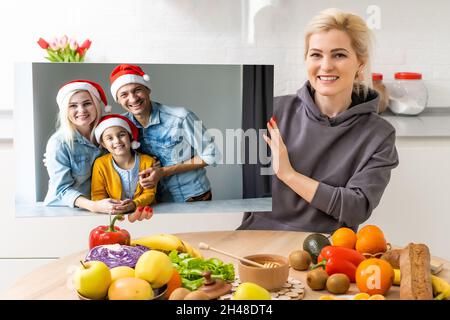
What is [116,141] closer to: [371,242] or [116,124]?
[116,124]

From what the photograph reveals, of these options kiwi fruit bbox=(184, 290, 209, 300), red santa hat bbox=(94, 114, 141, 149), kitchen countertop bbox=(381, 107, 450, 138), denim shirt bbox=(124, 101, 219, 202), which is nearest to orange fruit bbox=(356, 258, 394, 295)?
kiwi fruit bbox=(184, 290, 209, 300)

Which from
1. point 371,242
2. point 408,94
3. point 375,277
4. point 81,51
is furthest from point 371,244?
point 81,51

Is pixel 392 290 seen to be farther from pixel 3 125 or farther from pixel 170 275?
pixel 3 125

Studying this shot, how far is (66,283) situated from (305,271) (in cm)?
54

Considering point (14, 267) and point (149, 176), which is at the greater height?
point (149, 176)

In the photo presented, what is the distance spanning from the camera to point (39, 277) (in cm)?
156

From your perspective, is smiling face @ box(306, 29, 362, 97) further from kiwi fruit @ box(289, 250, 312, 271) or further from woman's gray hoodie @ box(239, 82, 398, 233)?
kiwi fruit @ box(289, 250, 312, 271)

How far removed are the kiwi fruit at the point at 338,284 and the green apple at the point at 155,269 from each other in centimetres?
33

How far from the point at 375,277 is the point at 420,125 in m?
1.67

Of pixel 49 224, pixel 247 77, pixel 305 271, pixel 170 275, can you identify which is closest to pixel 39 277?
pixel 170 275

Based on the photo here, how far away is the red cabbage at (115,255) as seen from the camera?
1.48 metres

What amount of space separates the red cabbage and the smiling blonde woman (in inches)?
26.8

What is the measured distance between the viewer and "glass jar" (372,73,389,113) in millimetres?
2941

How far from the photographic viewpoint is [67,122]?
1.80 metres
